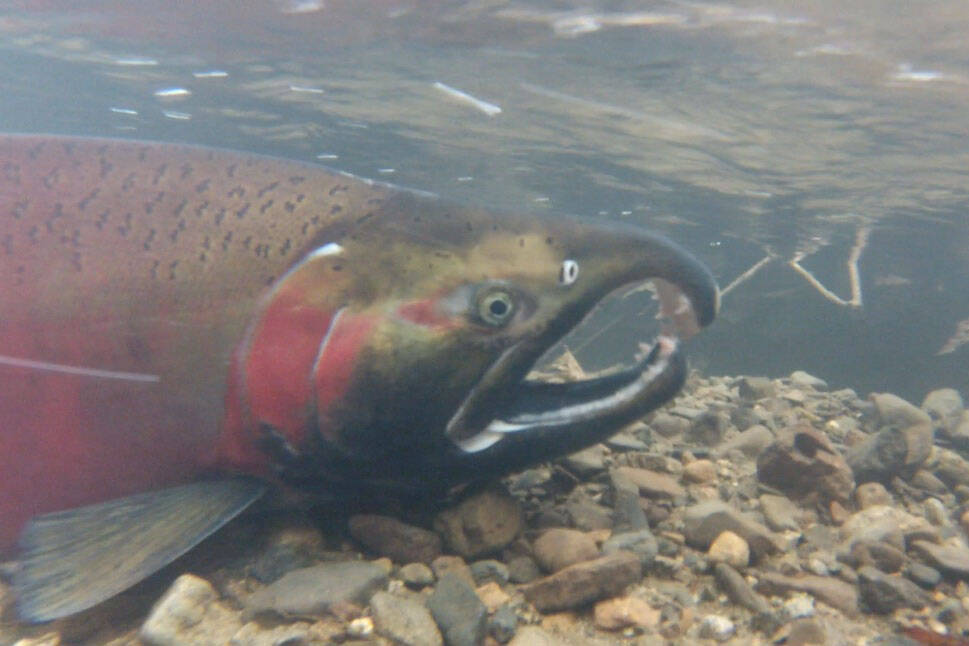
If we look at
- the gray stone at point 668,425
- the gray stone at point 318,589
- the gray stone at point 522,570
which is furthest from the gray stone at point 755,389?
the gray stone at point 318,589

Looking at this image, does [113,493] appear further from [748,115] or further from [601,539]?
[748,115]

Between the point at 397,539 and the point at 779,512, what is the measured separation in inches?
71.1

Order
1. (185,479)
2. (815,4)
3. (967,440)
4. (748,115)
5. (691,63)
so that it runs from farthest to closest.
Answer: (748,115) < (691,63) < (815,4) < (967,440) < (185,479)

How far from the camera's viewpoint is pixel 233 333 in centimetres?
229

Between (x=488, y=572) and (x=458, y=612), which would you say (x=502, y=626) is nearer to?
(x=458, y=612)

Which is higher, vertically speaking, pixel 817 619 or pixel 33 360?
pixel 33 360

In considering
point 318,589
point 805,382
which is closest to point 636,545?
point 318,589

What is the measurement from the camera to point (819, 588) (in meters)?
2.25

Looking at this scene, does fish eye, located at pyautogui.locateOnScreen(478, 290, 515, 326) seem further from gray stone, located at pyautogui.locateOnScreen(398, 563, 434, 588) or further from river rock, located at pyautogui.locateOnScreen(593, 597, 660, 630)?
river rock, located at pyautogui.locateOnScreen(593, 597, 660, 630)

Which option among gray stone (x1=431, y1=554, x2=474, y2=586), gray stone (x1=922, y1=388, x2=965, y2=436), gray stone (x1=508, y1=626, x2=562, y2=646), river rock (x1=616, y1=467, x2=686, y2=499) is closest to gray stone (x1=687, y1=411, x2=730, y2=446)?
river rock (x1=616, y1=467, x2=686, y2=499)

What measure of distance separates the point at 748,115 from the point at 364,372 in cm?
1189

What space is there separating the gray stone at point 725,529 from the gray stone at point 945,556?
65 centimetres

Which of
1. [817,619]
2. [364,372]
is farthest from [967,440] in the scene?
[364,372]

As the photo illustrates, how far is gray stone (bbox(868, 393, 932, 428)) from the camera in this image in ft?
13.6
